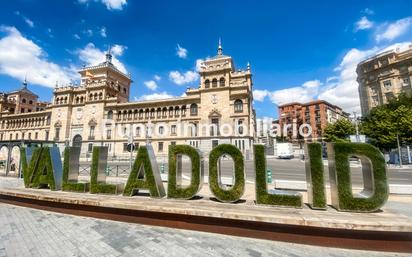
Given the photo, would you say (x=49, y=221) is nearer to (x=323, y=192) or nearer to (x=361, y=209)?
(x=323, y=192)

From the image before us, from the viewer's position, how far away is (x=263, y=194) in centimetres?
568

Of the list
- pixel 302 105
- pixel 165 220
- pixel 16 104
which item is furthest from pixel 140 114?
pixel 302 105

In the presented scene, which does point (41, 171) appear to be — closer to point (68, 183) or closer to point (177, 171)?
point (68, 183)

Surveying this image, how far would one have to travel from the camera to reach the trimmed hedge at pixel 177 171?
6223 millimetres

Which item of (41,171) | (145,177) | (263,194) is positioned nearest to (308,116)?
(263,194)

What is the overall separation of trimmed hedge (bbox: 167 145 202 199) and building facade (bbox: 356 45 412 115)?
52023mm

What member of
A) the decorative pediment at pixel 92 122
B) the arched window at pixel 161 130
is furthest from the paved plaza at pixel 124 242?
the decorative pediment at pixel 92 122

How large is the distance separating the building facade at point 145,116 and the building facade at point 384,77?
→ 31.7 meters

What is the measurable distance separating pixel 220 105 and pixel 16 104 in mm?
68380

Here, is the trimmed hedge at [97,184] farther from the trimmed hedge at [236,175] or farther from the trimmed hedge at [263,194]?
the trimmed hedge at [263,194]

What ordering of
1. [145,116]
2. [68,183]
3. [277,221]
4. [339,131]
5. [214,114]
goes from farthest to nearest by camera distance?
[145,116] < [214,114] < [339,131] < [68,183] < [277,221]

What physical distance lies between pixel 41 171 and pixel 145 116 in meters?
38.0

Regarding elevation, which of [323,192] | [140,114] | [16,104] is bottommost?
[323,192]

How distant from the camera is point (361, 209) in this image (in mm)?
4910
